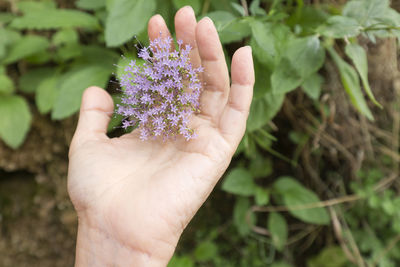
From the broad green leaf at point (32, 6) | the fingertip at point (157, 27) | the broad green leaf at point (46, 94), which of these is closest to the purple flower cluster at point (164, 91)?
the fingertip at point (157, 27)

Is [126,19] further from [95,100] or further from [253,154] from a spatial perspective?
[253,154]

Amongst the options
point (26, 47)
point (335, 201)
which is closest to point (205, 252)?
point (335, 201)

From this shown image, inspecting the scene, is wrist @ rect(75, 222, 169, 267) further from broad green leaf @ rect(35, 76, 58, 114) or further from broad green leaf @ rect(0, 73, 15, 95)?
broad green leaf @ rect(0, 73, 15, 95)

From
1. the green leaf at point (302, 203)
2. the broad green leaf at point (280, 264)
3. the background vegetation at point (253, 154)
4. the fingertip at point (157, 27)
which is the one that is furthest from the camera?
the broad green leaf at point (280, 264)

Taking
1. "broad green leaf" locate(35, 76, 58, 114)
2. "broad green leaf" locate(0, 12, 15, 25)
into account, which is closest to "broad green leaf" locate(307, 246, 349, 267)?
"broad green leaf" locate(35, 76, 58, 114)

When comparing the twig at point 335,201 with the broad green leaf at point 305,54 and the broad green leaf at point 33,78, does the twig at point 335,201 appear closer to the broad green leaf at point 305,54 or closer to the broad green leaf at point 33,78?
the broad green leaf at point 305,54

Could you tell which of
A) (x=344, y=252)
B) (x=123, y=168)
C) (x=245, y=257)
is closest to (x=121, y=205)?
(x=123, y=168)

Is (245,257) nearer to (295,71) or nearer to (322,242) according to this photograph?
(322,242)
